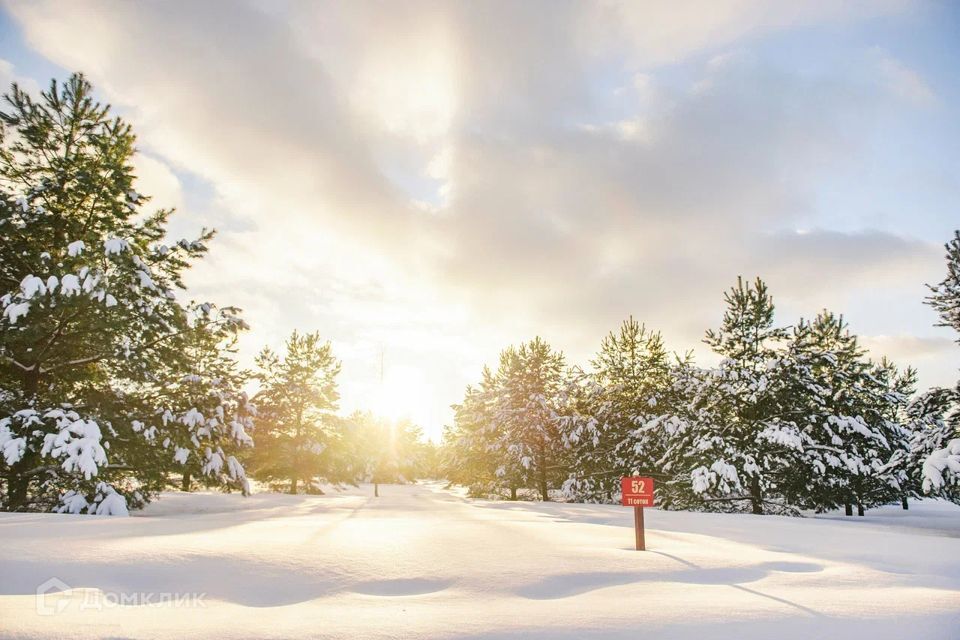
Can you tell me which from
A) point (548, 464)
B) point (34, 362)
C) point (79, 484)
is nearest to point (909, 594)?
point (79, 484)

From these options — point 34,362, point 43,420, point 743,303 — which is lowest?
point 43,420

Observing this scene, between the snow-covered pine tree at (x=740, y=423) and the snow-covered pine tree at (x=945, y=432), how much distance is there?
4611mm

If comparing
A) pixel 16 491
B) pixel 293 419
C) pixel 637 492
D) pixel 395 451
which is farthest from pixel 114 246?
pixel 395 451

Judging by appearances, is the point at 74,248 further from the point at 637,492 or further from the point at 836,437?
the point at 836,437

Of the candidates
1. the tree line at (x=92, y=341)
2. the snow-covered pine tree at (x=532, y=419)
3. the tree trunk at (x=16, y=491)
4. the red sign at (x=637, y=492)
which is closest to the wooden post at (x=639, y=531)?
the red sign at (x=637, y=492)

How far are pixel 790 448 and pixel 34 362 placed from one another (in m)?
25.0

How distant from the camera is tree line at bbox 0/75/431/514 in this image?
430 inches

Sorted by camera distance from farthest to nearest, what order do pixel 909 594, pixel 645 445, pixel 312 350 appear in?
pixel 312 350, pixel 645 445, pixel 909 594

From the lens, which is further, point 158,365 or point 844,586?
point 158,365

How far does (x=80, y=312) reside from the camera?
11.8 m

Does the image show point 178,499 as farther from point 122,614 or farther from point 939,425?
point 939,425

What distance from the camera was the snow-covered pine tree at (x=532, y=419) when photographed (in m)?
29.2

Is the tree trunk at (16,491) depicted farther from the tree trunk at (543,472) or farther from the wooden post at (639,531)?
the tree trunk at (543,472)

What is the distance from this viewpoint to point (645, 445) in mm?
26719
